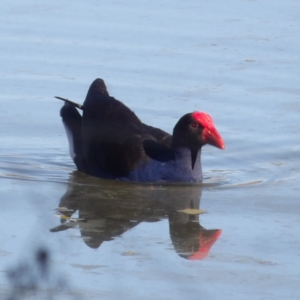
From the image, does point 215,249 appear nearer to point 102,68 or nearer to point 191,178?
point 191,178

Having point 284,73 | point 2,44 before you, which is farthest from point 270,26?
point 2,44

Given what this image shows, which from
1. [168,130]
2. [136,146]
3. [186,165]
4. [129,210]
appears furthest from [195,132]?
[168,130]

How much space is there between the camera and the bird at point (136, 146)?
816 cm

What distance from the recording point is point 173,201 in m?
7.69

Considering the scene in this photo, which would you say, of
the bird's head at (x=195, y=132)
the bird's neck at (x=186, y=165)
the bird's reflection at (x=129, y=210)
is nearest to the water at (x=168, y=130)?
the bird's reflection at (x=129, y=210)

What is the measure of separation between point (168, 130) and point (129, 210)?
8.49 ft

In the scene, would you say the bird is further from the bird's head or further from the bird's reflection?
the bird's reflection

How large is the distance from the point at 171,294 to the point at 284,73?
20.2 feet

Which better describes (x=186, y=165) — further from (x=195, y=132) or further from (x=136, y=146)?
(x=136, y=146)

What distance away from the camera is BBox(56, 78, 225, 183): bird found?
816 centimetres

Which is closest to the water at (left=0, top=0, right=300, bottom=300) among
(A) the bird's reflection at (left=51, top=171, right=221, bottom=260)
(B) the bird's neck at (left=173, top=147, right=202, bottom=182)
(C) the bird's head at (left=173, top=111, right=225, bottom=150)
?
(A) the bird's reflection at (left=51, top=171, right=221, bottom=260)

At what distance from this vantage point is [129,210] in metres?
7.36

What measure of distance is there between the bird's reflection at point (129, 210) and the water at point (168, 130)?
14 mm

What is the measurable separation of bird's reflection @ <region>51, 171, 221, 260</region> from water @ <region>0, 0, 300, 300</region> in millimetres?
14
